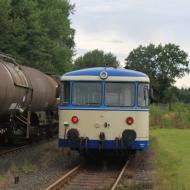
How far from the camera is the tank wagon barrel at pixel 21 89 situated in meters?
16.5

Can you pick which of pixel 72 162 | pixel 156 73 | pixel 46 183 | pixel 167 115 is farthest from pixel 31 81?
pixel 156 73

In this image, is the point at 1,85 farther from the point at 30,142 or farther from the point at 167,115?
the point at 167,115

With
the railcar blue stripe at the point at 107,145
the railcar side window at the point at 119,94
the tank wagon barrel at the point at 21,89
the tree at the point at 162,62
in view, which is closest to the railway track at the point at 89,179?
the railcar blue stripe at the point at 107,145

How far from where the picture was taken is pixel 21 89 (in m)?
18.4

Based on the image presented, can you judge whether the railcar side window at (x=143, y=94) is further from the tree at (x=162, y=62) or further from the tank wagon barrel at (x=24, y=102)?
the tree at (x=162, y=62)

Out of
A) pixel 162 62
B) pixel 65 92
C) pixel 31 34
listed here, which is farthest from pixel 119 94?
pixel 162 62

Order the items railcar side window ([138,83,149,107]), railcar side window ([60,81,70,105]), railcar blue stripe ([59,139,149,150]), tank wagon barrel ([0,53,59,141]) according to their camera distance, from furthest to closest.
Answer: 1. tank wagon barrel ([0,53,59,141])
2. railcar side window ([60,81,70,105])
3. railcar side window ([138,83,149,107])
4. railcar blue stripe ([59,139,149,150])

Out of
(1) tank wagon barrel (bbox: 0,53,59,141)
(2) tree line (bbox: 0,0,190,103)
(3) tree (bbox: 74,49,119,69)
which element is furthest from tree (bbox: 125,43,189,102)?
(1) tank wagon barrel (bbox: 0,53,59,141)

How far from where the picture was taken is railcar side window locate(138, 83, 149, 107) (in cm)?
1648

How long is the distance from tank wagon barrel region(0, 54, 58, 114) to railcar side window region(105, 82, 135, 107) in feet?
9.22

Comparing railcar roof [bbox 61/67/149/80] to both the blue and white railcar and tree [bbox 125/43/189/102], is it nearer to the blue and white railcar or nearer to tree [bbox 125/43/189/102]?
the blue and white railcar

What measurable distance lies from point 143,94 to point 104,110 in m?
1.28

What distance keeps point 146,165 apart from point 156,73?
109m

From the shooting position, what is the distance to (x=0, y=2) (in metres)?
35.6
